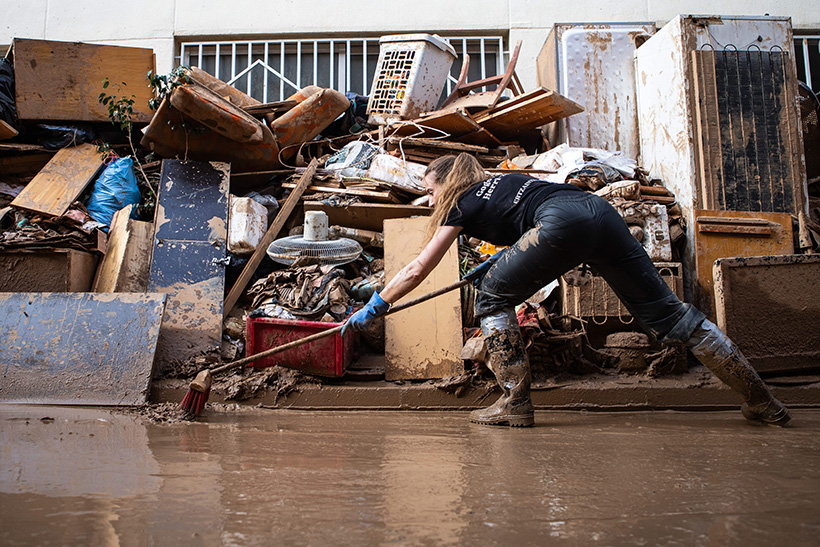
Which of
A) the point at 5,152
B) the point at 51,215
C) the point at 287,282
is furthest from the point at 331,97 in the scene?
the point at 5,152

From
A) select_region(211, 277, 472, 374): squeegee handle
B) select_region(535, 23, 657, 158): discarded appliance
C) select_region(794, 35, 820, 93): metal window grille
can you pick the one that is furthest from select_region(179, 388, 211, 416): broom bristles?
select_region(794, 35, 820, 93): metal window grille

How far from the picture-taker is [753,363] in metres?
3.81

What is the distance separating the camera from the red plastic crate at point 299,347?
3.80 m

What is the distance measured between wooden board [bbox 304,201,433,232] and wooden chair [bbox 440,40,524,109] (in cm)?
180

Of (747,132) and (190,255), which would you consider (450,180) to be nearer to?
(190,255)

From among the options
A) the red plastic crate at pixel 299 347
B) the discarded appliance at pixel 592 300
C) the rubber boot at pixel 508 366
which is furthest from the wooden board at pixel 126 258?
the discarded appliance at pixel 592 300

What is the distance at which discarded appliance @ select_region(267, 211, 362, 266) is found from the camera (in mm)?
4375

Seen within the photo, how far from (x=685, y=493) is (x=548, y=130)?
5.54 m

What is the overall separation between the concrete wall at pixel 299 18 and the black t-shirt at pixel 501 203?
4.93 meters

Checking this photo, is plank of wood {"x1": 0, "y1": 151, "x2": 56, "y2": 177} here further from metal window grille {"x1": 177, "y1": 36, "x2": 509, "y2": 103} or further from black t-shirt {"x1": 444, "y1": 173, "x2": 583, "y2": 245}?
black t-shirt {"x1": 444, "y1": 173, "x2": 583, "y2": 245}

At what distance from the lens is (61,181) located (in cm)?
523

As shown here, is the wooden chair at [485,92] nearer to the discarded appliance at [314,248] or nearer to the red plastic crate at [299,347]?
the discarded appliance at [314,248]

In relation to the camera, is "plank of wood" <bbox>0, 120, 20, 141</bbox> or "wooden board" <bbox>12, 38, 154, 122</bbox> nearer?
"plank of wood" <bbox>0, 120, 20, 141</bbox>

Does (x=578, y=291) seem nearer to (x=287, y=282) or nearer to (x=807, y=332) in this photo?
(x=807, y=332)
